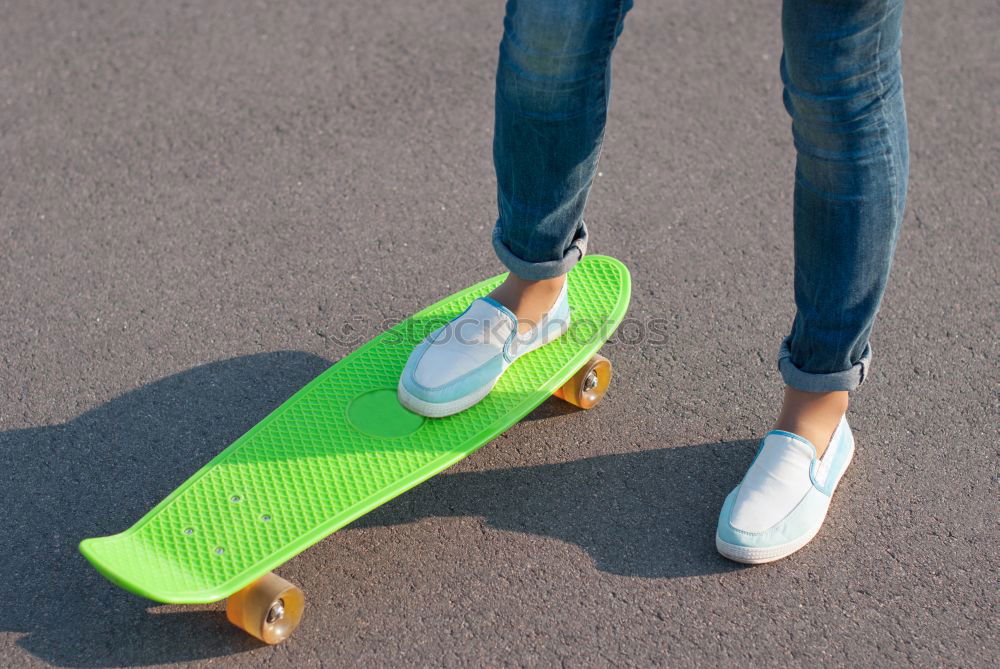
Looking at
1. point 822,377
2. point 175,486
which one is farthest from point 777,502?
point 175,486

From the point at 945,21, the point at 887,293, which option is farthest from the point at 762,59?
the point at 887,293

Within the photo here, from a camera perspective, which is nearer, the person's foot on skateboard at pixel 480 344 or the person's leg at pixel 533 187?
the person's leg at pixel 533 187

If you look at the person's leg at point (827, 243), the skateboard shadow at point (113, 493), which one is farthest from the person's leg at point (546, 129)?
the skateboard shadow at point (113, 493)

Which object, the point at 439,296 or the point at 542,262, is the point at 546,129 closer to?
the point at 542,262

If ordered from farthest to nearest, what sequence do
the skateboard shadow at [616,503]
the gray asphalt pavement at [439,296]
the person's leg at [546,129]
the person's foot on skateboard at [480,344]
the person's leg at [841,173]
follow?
the person's foot on skateboard at [480,344] → the skateboard shadow at [616,503] → the gray asphalt pavement at [439,296] → the person's leg at [546,129] → the person's leg at [841,173]

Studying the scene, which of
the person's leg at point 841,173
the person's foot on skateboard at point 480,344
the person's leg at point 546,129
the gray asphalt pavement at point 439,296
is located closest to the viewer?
the person's leg at point 841,173

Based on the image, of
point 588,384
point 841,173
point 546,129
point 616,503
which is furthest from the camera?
point 588,384

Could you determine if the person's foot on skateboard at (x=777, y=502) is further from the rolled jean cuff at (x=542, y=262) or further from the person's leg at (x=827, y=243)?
the rolled jean cuff at (x=542, y=262)

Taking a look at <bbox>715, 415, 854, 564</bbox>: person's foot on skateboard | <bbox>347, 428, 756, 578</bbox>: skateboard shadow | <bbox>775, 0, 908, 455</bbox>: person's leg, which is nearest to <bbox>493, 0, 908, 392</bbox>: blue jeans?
<bbox>775, 0, 908, 455</bbox>: person's leg

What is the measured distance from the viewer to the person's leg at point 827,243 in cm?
182

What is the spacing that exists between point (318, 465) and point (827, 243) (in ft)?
3.59

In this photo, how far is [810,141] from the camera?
1.93 metres

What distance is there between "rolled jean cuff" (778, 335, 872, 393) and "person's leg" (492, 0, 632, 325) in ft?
1.66

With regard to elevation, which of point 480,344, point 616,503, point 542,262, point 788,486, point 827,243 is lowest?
point 616,503
